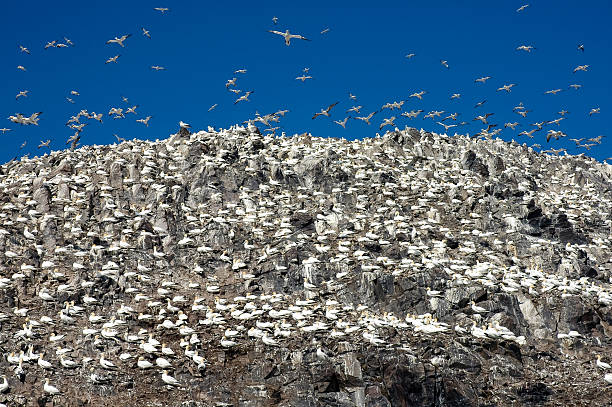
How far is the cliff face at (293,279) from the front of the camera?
3628 centimetres

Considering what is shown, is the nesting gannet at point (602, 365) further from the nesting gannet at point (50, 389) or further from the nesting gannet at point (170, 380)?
the nesting gannet at point (50, 389)

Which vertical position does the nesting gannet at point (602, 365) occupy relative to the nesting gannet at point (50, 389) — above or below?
above

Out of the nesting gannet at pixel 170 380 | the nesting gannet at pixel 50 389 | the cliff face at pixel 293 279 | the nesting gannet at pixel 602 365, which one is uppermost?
the cliff face at pixel 293 279

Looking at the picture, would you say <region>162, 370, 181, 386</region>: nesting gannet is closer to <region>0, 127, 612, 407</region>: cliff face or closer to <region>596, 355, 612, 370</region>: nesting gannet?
<region>0, 127, 612, 407</region>: cliff face

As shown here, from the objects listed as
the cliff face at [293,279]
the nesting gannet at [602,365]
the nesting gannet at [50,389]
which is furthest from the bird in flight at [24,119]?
the nesting gannet at [602,365]

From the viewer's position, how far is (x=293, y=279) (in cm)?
4550

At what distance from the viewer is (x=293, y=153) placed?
6400 cm

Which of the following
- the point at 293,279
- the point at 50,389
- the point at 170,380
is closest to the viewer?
the point at 50,389

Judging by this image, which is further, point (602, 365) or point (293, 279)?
point (293, 279)

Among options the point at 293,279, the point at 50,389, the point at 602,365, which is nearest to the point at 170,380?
the point at 50,389

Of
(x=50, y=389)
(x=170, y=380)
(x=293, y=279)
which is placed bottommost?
(x=50, y=389)

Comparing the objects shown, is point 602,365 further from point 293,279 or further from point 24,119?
point 24,119

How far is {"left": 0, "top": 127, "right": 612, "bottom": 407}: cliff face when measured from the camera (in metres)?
36.3

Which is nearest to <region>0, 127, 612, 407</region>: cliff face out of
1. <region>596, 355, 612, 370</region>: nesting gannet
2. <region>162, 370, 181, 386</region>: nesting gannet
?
<region>162, 370, 181, 386</region>: nesting gannet
